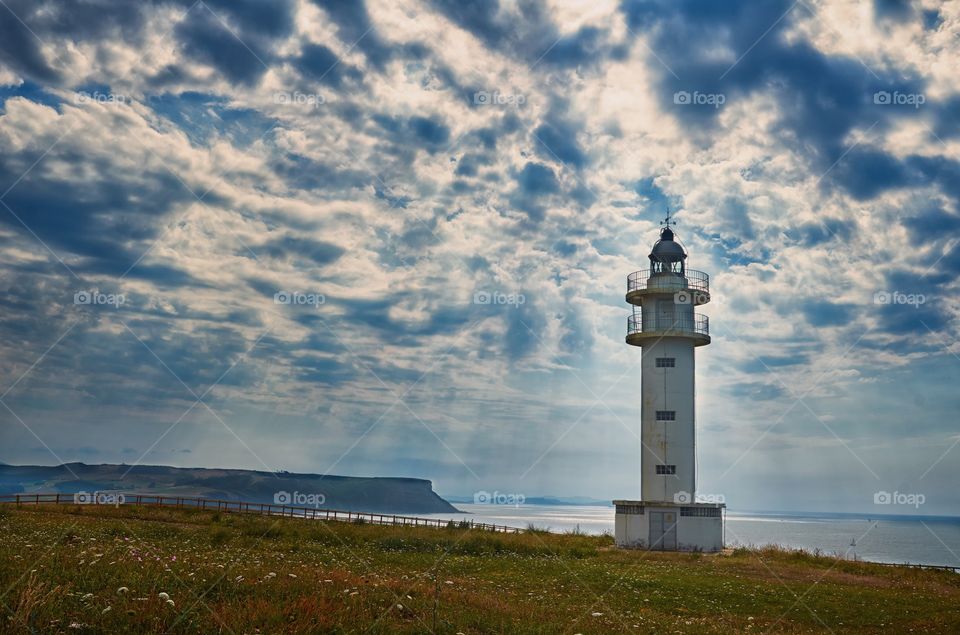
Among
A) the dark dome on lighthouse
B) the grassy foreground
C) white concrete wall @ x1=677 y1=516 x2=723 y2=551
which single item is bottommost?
the grassy foreground

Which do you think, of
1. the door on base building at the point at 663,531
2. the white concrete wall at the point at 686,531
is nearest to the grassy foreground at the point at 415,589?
the door on base building at the point at 663,531

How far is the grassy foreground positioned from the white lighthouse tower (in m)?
7.02

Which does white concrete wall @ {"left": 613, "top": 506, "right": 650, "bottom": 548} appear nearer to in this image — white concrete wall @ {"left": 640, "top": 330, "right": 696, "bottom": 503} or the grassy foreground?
white concrete wall @ {"left": 640, "top": 330, "right": 696, "bottom": 503}

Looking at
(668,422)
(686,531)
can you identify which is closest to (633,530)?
(686,531)

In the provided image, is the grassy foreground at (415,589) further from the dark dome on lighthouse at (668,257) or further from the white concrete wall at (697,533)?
the dark dome on lighthouse at (668,257)

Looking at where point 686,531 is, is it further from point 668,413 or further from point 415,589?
point 415,589

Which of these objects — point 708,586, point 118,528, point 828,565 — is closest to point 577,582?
point 708,586

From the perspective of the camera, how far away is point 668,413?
144 ft

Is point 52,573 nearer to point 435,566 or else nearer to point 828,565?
point 435,566

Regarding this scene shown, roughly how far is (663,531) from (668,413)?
22.0 ft

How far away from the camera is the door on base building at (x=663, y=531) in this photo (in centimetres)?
4156

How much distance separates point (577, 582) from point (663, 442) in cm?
2320

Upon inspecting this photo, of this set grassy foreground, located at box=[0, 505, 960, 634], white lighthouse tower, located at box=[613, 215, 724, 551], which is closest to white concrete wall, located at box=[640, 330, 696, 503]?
white lighthouse tower, located at box=[613, 215, 724, 551]

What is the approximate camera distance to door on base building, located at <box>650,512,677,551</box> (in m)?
41.6
